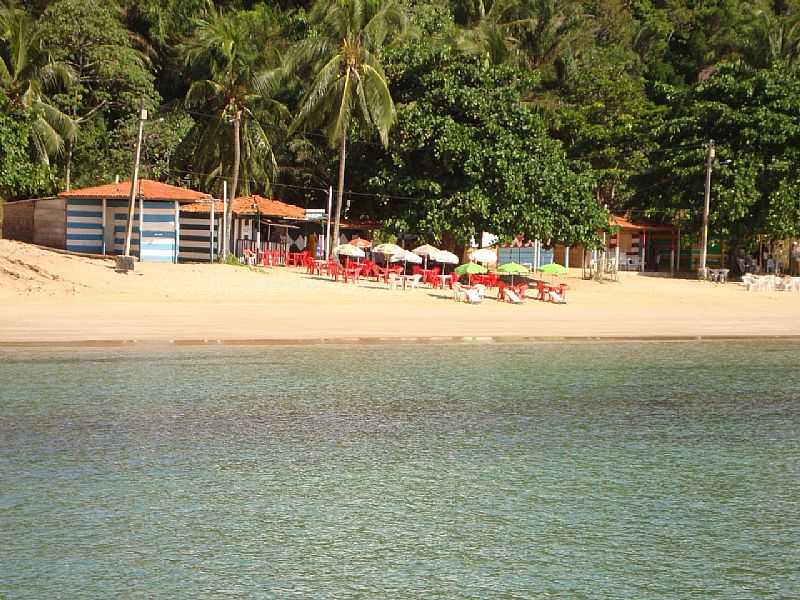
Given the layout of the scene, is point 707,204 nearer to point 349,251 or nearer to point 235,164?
point 349,251

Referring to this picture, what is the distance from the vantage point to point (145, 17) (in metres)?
58.4

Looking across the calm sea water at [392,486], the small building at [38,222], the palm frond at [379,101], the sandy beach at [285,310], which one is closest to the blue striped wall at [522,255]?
the sandy beach at [285,310]

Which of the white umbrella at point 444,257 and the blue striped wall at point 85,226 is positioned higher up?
the blue striped wall at point 85,226

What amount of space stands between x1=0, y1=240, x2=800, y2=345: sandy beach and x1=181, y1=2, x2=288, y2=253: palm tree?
7591 mm

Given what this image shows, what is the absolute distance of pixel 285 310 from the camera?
2934 centimetres

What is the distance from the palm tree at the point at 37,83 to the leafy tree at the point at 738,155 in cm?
2947

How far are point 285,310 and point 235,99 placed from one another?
1882 centimetres

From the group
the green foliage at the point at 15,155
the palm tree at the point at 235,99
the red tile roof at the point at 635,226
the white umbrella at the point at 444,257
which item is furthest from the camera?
the red tile roof at the point at 635,226

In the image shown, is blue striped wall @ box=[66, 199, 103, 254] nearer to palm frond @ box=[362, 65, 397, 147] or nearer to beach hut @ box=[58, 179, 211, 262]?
beach hut @ box=[58, 179, 211, 262]

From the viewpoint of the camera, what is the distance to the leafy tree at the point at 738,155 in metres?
52.9

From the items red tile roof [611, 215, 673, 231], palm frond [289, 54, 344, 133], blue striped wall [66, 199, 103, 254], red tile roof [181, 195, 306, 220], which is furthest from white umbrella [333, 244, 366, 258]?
red tile roof [611, 215, 673, 231]

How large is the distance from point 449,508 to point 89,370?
9830 millimetres

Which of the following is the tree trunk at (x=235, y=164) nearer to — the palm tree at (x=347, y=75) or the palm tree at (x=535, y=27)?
the palm tree at (x=347, y=75)

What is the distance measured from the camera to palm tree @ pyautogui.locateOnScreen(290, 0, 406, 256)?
4291 centimetres
